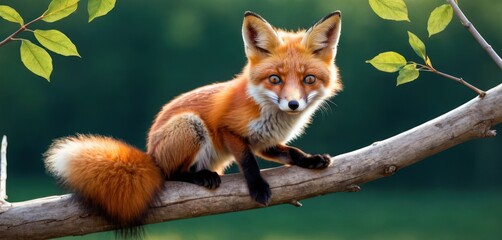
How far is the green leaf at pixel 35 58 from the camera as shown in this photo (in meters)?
1.45

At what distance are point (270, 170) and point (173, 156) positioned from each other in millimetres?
364

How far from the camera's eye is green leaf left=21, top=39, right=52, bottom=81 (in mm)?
1454

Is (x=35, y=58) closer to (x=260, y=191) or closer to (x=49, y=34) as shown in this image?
(x=49, y=34)

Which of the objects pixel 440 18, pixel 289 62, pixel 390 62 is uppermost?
pixel 440 18

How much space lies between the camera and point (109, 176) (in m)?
2.05

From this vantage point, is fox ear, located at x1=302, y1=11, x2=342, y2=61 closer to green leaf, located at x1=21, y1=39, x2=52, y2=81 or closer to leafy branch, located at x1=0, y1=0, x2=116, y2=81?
leafy branch, located at x1=0, y1=0, x2=116, y2=81

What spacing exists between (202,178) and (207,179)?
23mm

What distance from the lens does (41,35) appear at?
4.72 ft

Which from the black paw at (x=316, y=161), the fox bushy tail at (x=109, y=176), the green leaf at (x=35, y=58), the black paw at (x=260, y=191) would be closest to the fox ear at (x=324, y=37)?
the black paw at (x=316, y=161)

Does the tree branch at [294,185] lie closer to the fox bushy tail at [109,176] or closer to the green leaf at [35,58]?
the fox bushy tail at [109,176]

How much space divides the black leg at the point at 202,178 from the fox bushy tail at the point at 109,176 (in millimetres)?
80

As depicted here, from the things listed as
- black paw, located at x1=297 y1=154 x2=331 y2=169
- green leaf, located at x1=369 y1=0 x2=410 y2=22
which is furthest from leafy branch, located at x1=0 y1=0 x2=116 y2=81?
black paw, located at x1=297 y1=154 x2=331 y2=169

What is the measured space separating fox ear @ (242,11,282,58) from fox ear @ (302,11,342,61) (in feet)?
0.38

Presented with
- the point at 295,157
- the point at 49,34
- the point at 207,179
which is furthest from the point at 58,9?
the point at 295,157
